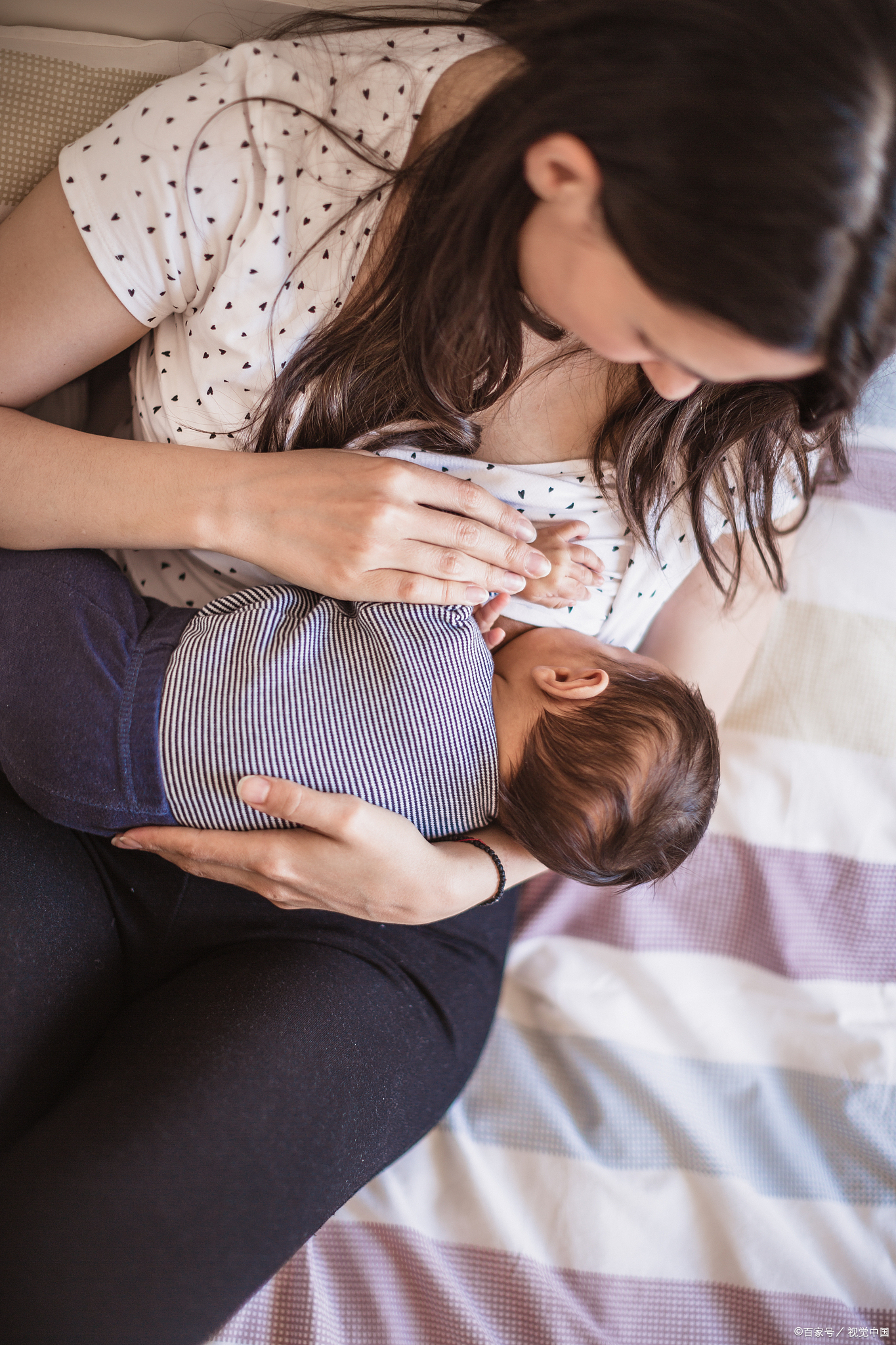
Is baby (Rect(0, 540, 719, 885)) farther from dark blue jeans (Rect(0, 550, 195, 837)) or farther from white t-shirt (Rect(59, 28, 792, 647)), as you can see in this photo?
white t-shirt (Rect(59, 28, 792, 647))

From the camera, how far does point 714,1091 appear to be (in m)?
1.23

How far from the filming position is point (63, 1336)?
80 cm

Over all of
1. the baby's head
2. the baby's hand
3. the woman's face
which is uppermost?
the woman's face

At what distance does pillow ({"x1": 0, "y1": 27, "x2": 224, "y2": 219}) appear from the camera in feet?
3.31

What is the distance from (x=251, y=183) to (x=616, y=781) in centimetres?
74

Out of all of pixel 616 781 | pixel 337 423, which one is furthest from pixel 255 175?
pixel 616 781

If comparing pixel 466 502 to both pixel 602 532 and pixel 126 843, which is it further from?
pixel 126 843

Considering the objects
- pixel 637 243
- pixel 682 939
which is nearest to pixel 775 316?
pixel 637 243

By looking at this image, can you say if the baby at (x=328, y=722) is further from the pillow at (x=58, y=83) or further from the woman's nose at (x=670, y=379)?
the pillow at (x=58, y=83)

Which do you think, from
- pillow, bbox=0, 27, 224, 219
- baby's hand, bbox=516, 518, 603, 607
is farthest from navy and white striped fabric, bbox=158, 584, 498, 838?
pillow, bbox=0, 27, 224, 219

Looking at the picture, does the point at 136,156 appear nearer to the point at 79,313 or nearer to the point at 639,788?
the point at 79,313

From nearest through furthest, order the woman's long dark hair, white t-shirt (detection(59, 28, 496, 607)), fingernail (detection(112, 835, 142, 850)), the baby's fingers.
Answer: the woman's long dark hair < white t-shirt (detection(59, 28, 496, 607)) < fingernail (detection(112, 835, 142, 850)) < the baby's fingers

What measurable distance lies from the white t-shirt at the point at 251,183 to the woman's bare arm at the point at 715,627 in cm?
63

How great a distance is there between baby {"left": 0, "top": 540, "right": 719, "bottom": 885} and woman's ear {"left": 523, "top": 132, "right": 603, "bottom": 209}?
45 centimetres
